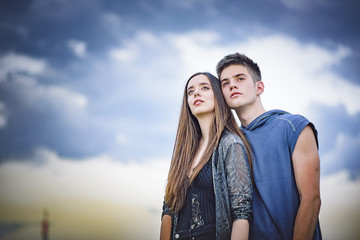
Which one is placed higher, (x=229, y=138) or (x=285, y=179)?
(x=229, y=138)

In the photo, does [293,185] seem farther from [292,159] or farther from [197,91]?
[197,91]

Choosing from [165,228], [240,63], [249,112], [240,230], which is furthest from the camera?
[240,63]

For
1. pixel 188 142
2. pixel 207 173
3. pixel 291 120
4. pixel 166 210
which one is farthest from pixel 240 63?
pixel 166 210

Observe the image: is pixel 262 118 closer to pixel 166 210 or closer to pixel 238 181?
pixel 238 181

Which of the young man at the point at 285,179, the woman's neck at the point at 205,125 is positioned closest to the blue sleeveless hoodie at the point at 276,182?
the young man at the point at 285,179

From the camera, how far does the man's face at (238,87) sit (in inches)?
158

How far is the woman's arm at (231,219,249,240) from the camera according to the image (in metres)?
2.95

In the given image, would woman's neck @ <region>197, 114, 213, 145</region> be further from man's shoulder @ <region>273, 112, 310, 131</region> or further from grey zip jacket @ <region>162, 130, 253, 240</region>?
man's shoulder @ <region>273, 112, 310, 131</region>

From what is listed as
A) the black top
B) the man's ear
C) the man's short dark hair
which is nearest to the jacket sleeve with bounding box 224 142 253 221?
the black top

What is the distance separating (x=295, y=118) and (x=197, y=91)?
112cm

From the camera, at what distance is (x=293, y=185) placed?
3.27 meters

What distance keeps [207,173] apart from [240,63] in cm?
169

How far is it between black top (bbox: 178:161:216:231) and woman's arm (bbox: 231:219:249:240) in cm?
26

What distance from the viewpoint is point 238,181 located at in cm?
312
